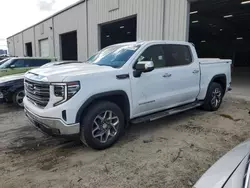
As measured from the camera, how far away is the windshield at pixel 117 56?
422 centimetres

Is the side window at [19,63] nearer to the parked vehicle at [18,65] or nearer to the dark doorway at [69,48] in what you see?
the parked vehicle at [18,65]

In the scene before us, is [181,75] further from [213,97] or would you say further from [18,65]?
[18,65]

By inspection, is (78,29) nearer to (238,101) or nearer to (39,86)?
(238,101)

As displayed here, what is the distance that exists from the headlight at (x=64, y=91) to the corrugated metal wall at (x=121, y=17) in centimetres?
652

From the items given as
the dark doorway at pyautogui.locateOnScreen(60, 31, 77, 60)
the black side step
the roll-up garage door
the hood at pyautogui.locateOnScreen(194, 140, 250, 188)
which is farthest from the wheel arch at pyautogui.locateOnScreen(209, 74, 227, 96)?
the roll-up garage door

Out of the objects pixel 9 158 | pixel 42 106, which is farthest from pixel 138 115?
pixel 9 158

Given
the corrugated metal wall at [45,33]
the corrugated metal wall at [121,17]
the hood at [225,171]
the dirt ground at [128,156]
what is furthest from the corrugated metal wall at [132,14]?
the corrugated metal wall at [45,33]

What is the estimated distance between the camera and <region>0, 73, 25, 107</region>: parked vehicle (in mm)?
7043

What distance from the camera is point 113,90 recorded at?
12.3 ft

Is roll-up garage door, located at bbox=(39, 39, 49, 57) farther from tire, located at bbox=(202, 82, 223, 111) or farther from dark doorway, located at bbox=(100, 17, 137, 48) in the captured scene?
tire, located at bbox=(202, 82, 223, 111)

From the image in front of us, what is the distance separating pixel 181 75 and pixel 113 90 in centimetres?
199

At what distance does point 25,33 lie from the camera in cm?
3047

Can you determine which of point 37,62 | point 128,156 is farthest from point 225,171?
point 37,62

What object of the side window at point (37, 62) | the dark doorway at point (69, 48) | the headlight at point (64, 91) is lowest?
the headlight at point (64, 91)
